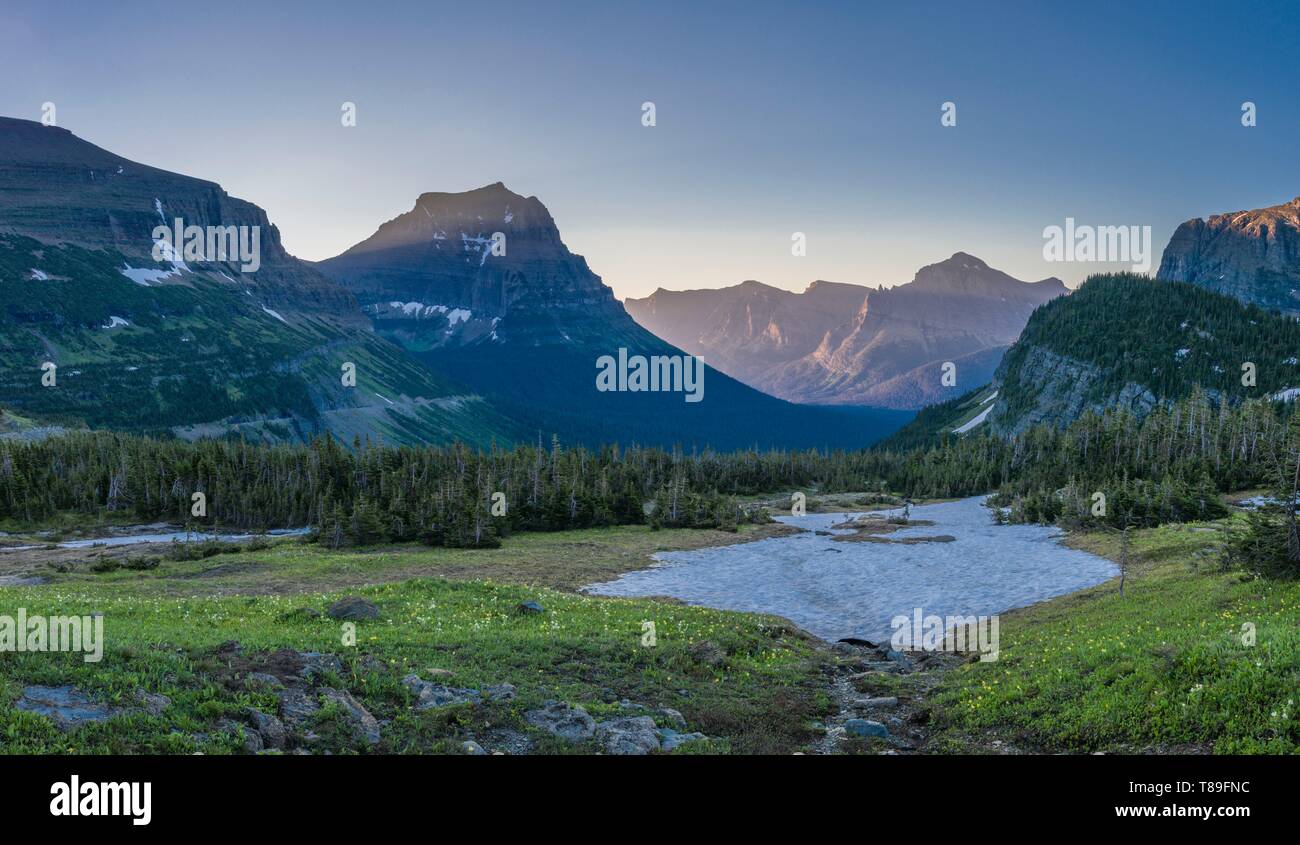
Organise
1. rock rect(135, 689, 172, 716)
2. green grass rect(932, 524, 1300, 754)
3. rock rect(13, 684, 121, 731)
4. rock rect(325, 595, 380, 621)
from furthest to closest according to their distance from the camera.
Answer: rock rect(325, 595, 380, 621), green grass rect(932, 524, 1300, 754), rock rect(135, 689, 172, 716), rock rect(13, 684, 121, 731)

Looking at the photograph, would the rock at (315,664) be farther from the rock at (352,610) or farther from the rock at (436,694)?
the rock at (352,610)

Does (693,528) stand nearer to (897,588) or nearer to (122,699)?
(897,588)

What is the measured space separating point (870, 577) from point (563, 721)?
46342 millimetres

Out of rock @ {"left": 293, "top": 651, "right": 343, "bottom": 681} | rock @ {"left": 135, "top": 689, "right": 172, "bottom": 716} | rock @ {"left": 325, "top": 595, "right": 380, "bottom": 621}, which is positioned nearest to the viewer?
rock @ {"left": 135, "top": 689, "right": 172, "bottom": 716}

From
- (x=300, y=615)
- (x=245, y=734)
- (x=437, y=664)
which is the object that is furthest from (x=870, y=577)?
(x=245, y=734)

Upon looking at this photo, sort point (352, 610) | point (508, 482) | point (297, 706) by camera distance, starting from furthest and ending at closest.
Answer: point (508, 482) < point (352, 610) < point (297, 706)

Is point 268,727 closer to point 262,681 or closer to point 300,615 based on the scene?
point 262,681

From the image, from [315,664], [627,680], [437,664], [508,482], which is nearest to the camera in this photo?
[315,664]

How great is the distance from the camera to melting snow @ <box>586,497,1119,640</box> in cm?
4647

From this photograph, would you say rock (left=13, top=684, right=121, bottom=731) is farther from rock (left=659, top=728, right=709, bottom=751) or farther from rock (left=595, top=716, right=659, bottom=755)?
rock (left=659, top=728, right=709, bottom=751)

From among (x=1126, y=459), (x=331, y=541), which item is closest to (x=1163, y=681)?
(x=331, y=541)

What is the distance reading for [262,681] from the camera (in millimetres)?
18234

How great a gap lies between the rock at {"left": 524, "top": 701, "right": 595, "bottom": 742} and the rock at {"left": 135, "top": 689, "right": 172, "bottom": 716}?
8108 millimetres

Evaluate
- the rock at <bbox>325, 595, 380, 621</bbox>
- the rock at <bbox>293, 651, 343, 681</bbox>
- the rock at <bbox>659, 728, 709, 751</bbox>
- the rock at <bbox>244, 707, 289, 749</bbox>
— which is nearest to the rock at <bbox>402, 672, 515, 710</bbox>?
the rock at <bbox>293, 651, 343, 681</bbox>
